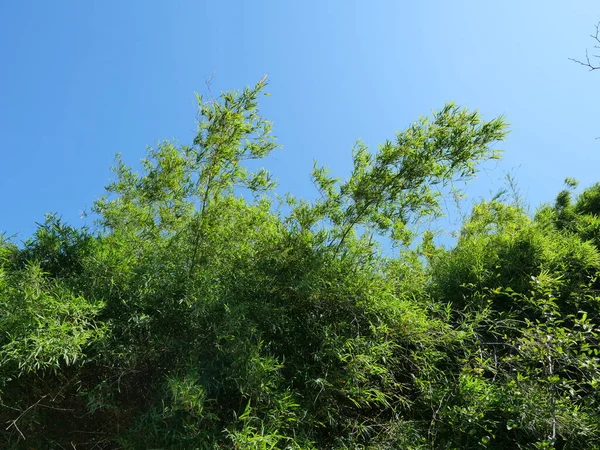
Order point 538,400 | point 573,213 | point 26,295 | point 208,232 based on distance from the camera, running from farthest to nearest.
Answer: point 573,213, point 208,232, point 538,400, point 26,295

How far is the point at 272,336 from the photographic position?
97.5 inches

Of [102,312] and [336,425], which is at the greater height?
[102,312]

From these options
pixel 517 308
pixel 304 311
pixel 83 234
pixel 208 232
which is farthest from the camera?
pixel 517 308

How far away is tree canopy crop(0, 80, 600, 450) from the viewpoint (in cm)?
209

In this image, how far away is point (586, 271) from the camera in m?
3.48

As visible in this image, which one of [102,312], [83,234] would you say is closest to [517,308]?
[102,312]

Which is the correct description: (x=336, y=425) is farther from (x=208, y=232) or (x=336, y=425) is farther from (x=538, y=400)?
(x=208, y=232)

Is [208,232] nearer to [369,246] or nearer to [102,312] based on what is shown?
[102,312]

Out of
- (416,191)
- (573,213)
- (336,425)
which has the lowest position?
(336,425)

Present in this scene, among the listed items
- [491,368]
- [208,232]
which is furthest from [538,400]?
[208,232]

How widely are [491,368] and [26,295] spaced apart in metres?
2.53

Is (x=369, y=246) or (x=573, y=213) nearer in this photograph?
(x=369, y=246)

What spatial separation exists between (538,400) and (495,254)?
4.67 ft

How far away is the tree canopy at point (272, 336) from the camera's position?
2094mm
